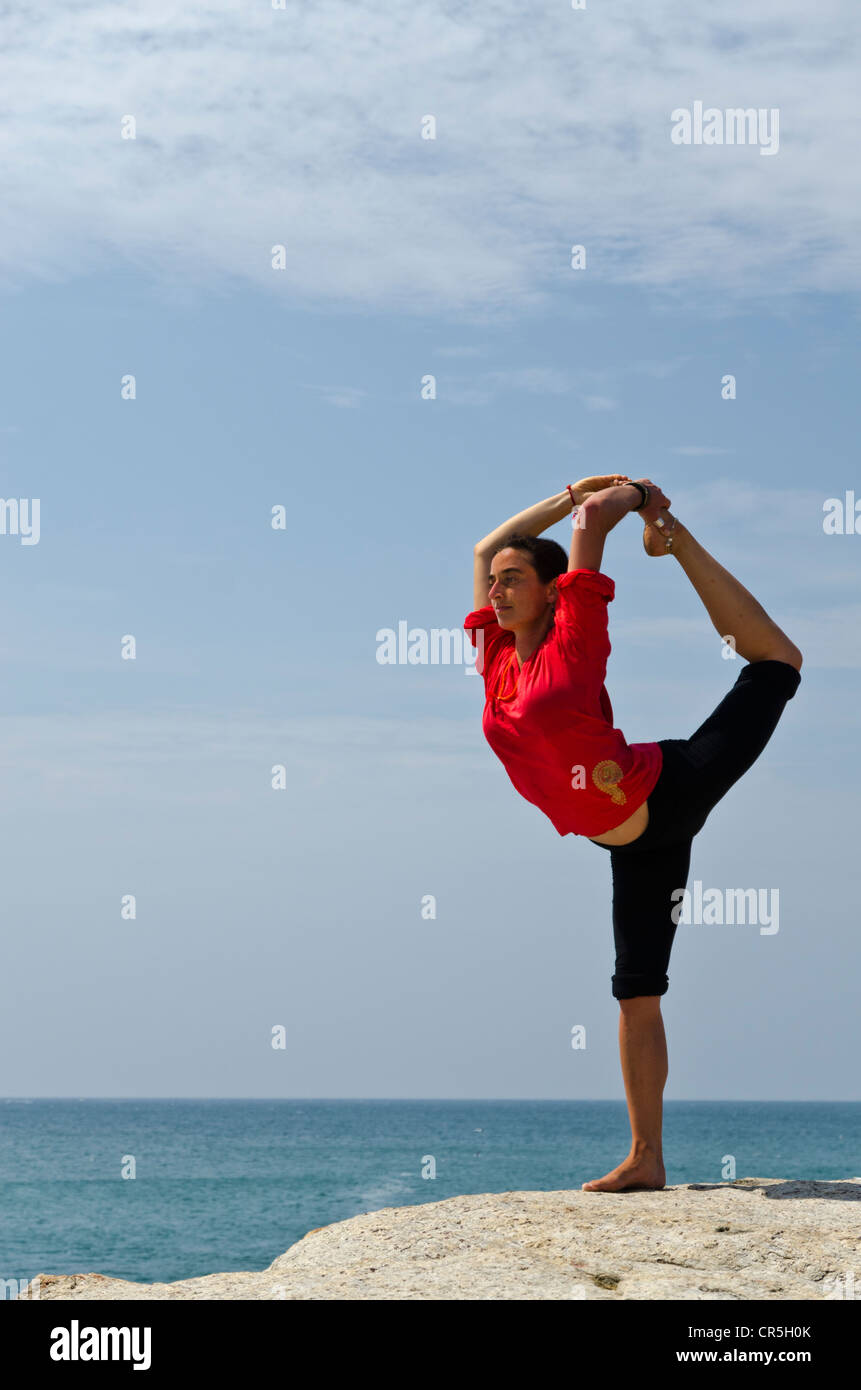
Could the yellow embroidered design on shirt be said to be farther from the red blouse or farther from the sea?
the sea

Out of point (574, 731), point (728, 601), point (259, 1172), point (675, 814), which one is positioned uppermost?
point (728, 601)

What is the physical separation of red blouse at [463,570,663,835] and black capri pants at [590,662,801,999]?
0.15 metres

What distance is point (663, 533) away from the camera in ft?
17.8

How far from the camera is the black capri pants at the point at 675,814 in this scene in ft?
17.1

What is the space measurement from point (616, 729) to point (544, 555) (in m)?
0.80

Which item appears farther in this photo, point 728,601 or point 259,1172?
point 259,1172

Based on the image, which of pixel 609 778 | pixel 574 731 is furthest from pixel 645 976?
pixel 574 731

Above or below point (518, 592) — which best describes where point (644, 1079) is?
below

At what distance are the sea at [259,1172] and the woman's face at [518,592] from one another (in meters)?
8.63

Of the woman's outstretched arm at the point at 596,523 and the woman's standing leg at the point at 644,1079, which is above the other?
the woman's outstretched arm at the point at 596,523

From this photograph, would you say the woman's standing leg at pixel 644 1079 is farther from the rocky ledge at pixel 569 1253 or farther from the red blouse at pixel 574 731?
the red blouse at pixel 574 731

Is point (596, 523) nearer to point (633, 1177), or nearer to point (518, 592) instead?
point (518, 592)

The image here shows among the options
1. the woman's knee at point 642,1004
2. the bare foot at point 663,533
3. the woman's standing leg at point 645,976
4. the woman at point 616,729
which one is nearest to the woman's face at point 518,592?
the woman at point 616,729
